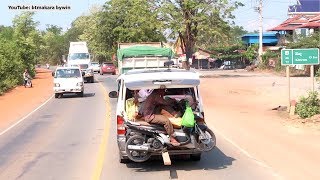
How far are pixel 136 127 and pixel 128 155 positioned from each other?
535 mm

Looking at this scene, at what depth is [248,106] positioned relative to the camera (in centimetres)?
2325

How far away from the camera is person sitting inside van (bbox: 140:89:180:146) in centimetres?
936

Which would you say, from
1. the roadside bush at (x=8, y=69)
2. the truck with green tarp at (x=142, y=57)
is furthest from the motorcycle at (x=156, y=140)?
the roadside bush at (x=8, y=69)

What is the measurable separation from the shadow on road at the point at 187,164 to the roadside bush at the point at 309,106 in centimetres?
732

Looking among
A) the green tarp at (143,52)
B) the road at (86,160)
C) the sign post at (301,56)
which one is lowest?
the road at (86,160)

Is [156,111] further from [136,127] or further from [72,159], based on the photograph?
[72,159]

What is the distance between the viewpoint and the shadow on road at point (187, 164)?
9.81 metres

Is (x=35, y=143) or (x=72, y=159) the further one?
(x=35, y=143)

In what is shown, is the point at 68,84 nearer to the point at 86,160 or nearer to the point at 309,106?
the point at 309,106

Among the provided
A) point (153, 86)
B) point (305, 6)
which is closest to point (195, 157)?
point (153, 86)

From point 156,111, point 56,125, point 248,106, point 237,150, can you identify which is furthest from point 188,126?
point 248,106

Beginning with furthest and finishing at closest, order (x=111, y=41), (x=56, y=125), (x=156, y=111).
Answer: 1. (x=111, y=41)
2. (x=56, y=125)
3. (x=156, y=111)

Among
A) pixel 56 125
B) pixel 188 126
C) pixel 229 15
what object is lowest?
A: pixel 56 125

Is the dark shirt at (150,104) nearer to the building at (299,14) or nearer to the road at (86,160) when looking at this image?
the road at (86,160)
